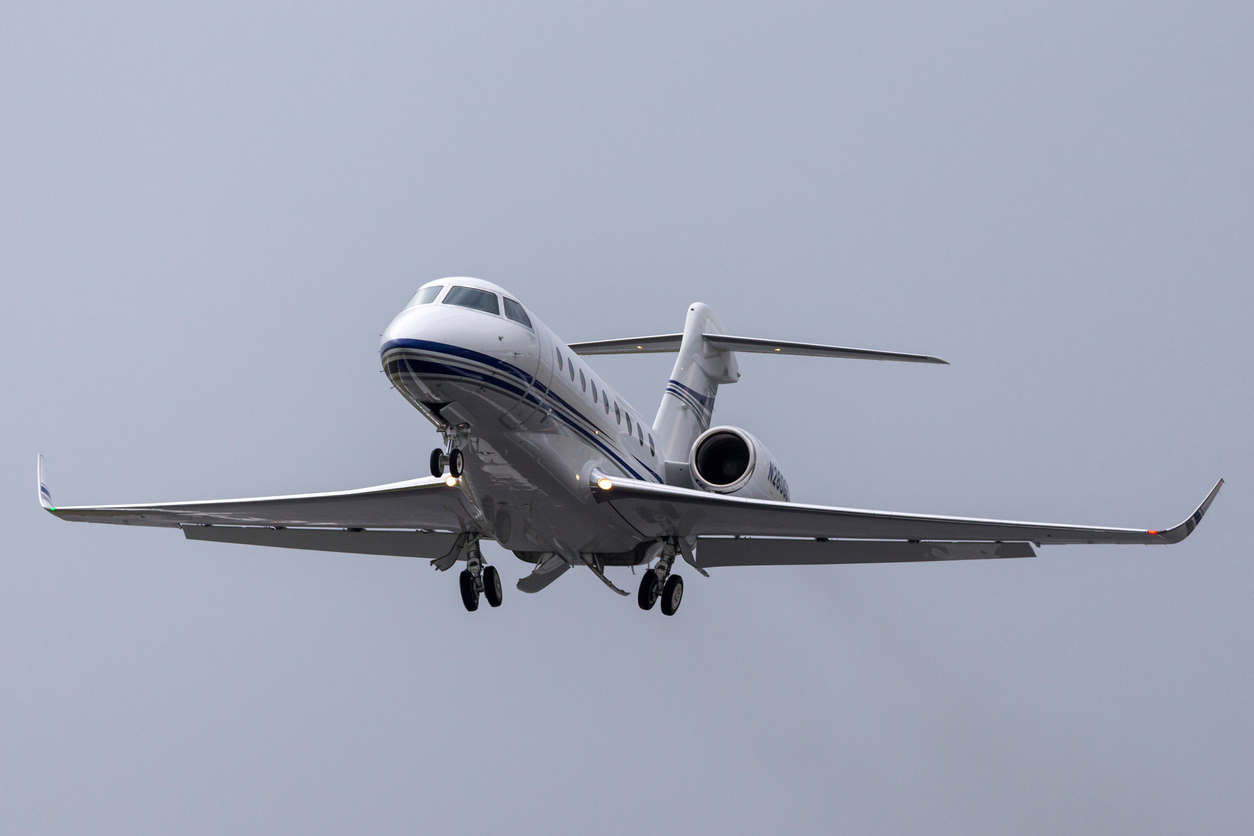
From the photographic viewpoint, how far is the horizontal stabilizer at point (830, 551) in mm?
17375

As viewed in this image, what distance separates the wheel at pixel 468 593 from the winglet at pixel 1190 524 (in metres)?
8.92

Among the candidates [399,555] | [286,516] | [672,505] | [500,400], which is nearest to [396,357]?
[500,400]

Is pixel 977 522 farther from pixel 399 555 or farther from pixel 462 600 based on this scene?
pixel 399 555

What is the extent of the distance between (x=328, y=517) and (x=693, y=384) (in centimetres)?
747

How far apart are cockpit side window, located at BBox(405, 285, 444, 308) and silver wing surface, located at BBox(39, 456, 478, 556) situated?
11.5ft

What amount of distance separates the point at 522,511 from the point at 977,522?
5.82 m

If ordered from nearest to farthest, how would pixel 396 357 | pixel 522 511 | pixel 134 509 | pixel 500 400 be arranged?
1. pixel 396 357
2. pixel 500 400
3. pixel 522 511
4. pixel 134 509

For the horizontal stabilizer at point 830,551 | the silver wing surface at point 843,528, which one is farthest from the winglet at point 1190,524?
the horizontal stabilizer at point 830,551

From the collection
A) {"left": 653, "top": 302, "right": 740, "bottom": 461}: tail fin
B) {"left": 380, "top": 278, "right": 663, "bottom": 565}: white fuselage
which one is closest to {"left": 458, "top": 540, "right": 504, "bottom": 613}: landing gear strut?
{"left": 380, "top": 278, "right": 663, "bottom": 565}: white fuselage

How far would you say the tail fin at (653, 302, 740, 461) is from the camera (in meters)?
21.1

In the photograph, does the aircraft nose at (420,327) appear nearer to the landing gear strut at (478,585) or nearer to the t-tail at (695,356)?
the landing gear strut at (478,585)

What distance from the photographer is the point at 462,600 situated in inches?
656

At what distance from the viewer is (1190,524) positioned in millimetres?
14109

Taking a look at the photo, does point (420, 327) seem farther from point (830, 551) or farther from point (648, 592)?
point (830, 551)
